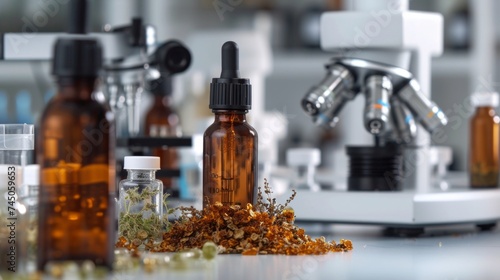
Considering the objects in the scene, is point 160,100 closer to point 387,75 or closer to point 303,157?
point 303,157

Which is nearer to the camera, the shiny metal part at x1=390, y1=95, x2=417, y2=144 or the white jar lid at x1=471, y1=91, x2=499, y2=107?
the shiny metal part at x1=390, y1=95, x2=417, y2=144

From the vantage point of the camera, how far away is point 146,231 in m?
1.03

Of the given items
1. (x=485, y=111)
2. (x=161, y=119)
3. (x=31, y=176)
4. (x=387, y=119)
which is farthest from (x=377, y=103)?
(x=161, y=119)

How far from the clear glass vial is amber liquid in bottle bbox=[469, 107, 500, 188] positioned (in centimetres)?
Result: 70

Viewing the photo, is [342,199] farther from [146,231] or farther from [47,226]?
[47,226]

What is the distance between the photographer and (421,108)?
1.30m

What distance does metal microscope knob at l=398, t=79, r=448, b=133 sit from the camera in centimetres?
130

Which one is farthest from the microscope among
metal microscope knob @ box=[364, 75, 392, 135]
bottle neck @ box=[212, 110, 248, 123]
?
bottle neck @ box=[212, 110, 248, 123]

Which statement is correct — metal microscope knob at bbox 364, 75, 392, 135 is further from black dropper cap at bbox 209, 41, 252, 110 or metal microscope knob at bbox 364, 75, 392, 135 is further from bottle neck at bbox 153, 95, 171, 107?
bottle neck at bbox 153, 95, 171, 107

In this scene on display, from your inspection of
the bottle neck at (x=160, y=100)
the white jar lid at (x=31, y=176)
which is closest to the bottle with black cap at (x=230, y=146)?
the white jar lid at (x=31, y=176)

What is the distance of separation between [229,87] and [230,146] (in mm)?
60

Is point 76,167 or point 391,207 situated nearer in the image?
point 76,167

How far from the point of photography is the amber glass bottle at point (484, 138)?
1.59m

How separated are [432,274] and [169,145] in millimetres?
633
